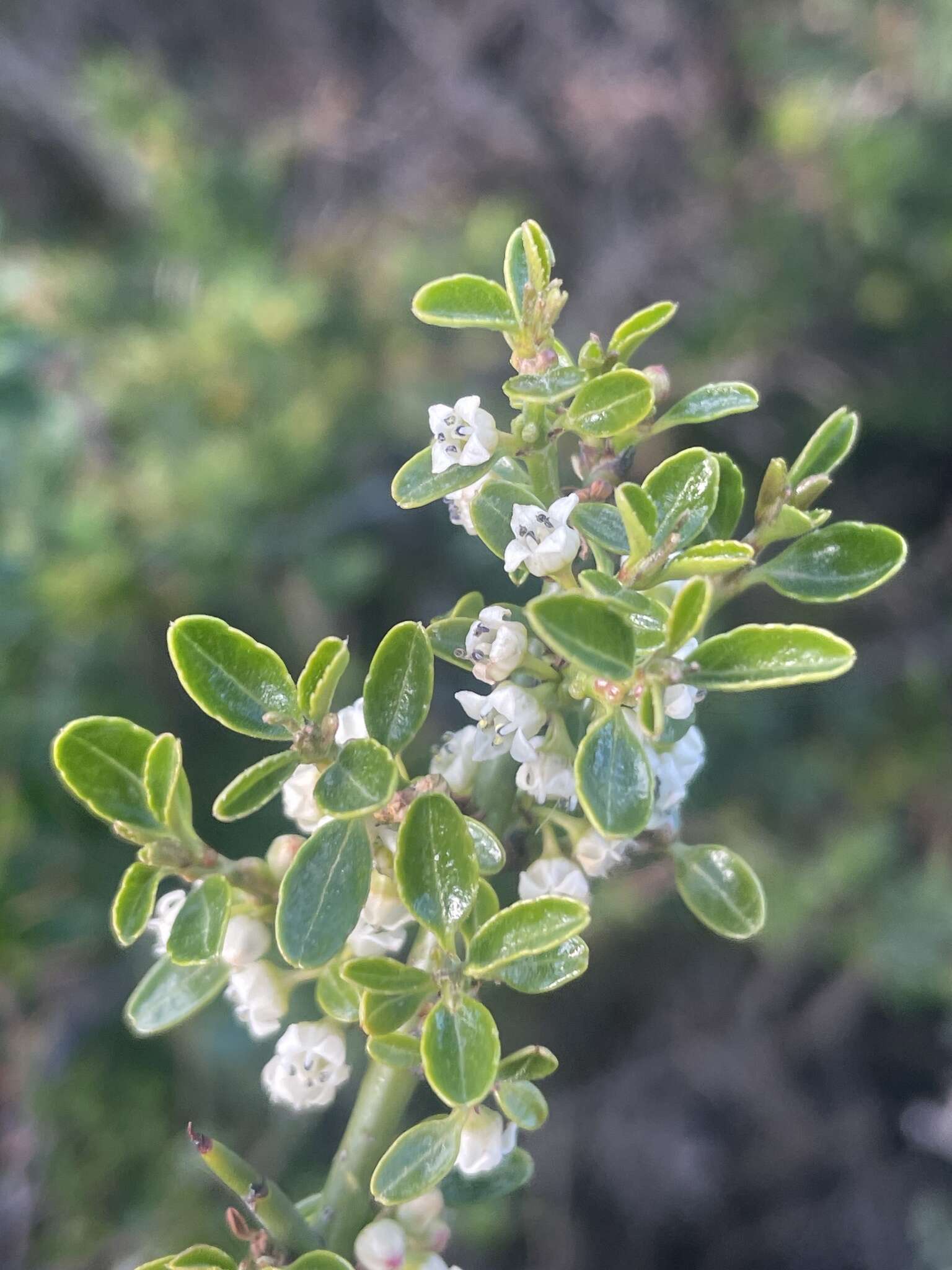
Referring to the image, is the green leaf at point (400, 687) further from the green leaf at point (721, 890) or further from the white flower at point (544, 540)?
the green leaf at point (721, 890)

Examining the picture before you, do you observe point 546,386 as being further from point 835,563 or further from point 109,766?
point 109,766

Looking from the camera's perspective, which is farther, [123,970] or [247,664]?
[123,970]

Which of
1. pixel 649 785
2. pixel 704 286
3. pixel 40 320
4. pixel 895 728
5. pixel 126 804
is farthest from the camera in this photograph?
pixel 704 286

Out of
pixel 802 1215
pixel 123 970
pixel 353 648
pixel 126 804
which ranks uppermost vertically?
pixel 126 804

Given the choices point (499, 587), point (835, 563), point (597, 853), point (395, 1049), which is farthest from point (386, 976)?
point (499, 587)

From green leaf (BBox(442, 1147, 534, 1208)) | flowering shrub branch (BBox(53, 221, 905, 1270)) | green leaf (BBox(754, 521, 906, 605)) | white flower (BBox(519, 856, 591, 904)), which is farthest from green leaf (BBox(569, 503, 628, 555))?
green leaf (BBox(442, 1147, 534, 1208))

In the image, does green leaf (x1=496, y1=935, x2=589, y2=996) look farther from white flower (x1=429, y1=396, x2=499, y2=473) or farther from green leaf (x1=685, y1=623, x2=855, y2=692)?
white flower (x1=429, y1=396, x2=499, y2=473)

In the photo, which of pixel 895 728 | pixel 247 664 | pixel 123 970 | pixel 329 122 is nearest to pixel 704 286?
pixel 895 728

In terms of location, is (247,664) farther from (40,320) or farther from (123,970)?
(40,320)
